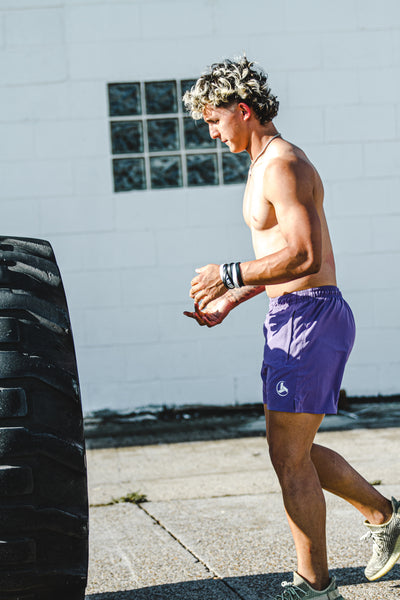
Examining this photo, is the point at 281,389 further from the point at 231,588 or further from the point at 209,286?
the point at 231,588

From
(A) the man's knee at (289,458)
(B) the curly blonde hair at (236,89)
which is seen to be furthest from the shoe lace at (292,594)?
(B) the curly blonde hair at (236,89)

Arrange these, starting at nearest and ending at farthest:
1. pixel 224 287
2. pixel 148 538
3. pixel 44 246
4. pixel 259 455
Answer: pixel 44 246, pixel 224 287, pixel 148 538, pixel 259 455

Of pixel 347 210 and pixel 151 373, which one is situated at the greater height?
pixel 347 210

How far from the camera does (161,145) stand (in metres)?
7.55

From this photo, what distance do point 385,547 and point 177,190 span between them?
15.8 ft

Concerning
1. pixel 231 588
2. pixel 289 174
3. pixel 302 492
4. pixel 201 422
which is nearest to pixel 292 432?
pixel 302 492

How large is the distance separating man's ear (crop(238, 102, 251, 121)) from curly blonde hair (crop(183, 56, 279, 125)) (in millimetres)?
12

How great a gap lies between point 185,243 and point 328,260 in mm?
4419

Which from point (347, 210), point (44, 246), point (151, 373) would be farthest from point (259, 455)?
point (44, 246)

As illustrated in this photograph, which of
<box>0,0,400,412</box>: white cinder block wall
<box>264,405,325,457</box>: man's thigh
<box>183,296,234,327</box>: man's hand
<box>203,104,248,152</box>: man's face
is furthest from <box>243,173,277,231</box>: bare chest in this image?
<box>0,0,400,412</box>: white cinder block wall

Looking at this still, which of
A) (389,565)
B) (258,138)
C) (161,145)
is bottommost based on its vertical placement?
(389,565)

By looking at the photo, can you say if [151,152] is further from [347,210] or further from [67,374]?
[67,374]

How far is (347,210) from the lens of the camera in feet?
24.8

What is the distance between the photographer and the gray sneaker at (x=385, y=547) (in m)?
3.15
